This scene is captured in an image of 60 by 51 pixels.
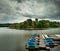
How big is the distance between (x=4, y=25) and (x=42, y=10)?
1564mm

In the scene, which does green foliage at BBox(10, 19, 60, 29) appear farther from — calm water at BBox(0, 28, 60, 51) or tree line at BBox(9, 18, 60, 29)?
calm water at BBox(0, 28, 60, 51)

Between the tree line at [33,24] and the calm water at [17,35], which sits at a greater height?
the tree line at [33,24]

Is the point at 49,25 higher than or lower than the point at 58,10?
lower

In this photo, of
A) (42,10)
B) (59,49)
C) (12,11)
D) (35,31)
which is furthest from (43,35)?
(59,49)

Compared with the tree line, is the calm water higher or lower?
lower

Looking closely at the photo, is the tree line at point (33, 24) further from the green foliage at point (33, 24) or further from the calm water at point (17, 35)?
the calm water at point (17, 35)

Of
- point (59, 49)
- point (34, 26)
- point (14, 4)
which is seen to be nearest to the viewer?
point (59, 49)

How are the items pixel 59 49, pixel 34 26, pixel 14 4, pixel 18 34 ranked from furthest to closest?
pixel 18 34 < pixel 34 26 < pixel 14 4 < pixel 59 49

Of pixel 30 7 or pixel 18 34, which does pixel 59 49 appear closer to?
pixel 30 7

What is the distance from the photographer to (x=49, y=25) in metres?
7.73

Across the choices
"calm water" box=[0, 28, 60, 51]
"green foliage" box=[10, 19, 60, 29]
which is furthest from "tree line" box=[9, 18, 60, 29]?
"calm water" box=[0, 28, 60, 51]

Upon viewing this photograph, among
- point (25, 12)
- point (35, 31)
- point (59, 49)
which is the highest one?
point (25, 12)

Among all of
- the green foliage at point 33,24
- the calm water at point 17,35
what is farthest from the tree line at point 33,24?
the calm water at point 17,35

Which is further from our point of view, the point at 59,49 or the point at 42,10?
the point at 42,10
